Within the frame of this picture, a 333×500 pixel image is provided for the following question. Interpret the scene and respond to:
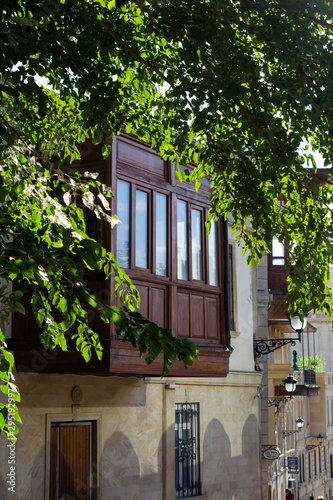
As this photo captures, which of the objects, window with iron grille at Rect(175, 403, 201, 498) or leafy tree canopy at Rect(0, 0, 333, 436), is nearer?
leafy tree canopy at Rect(0, 0, 333, 436)

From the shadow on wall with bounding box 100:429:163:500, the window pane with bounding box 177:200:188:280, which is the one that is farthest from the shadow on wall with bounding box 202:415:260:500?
the window pane with bounding box 177:200:188:280

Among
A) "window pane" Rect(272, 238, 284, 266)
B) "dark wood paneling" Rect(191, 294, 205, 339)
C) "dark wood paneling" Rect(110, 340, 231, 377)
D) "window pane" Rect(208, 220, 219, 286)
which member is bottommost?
"dark wood paneling" Rect(110, 340, 231, 377)

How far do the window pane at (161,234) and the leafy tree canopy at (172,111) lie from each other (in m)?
3.87

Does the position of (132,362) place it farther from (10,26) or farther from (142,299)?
(10,26)

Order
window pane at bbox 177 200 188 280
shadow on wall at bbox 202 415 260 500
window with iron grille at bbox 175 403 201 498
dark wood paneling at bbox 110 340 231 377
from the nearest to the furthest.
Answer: dark wood paneling at bbox 110 340 231 377 → window pane at bbox 177 200 188 280 → window with iron grille at bbox 175 403 201 498 → shadow on wall at bbox 202 415 260 500

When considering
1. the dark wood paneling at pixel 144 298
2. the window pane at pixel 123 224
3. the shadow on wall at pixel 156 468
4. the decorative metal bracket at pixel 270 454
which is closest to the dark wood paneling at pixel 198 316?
the dark wood paneling at pixel 144 298

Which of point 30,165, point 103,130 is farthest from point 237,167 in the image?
point 30,165

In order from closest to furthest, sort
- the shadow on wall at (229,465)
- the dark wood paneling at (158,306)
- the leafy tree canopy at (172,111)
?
the leafy tree canopy at (172,111) → the dark wood paneling at (158,306) → the shadow on wall at (229,465)

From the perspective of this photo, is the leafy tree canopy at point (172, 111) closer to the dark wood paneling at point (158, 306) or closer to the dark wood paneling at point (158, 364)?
the dark wood paneling at point (158, 364)

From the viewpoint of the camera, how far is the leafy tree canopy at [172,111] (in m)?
4.89

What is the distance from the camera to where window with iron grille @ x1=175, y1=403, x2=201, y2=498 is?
13.3 meters

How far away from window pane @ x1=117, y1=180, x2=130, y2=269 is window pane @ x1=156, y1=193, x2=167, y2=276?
0.75m

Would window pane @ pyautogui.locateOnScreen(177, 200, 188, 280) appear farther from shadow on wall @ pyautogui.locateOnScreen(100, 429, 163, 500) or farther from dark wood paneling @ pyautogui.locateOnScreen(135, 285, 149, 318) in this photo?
shadow on wall @ pyautogui.locateOnScreen(100, 429, 163, 500)

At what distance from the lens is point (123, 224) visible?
10.6 meters
